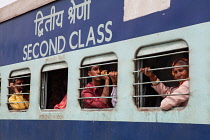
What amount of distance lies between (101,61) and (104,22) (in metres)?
0.38

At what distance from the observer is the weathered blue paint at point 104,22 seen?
12.3ft

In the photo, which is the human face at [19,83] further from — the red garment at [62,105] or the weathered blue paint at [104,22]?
the red garment at [62,105]

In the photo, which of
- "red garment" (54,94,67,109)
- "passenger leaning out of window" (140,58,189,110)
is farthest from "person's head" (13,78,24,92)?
"passenger leaning out of window" (140,58,189,110)

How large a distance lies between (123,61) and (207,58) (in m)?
1.02

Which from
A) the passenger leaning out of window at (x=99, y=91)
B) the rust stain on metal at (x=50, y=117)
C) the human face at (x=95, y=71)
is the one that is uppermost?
the human face at (x=95, y=71)

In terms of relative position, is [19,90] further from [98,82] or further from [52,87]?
[98,82]

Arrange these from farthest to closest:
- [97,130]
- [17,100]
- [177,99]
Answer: [17,100] < [97,130] < [177,99]

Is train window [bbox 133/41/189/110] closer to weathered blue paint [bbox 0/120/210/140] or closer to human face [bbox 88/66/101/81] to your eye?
weathered blue paint [bbox 0/120/210/140]

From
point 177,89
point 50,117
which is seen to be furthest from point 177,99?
point 50,117

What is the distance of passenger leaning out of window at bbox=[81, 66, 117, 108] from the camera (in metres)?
4.56

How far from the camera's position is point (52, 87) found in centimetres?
568

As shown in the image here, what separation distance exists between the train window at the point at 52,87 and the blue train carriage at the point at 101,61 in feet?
0.04

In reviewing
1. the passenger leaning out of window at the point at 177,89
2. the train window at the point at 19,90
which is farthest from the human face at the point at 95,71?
the train window at the point at 19,90

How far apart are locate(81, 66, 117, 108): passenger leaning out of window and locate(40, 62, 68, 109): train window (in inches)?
25.2
